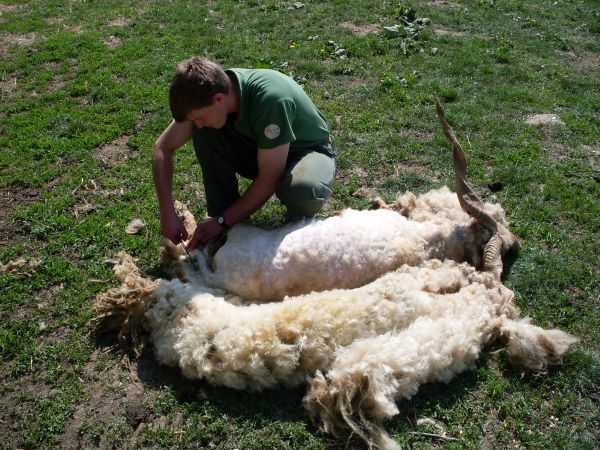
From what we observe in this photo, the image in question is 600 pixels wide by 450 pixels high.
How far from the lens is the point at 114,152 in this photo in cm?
611

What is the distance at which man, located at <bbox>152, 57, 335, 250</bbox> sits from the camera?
3.65 meters

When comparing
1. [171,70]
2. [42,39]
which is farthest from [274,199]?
[42,39]

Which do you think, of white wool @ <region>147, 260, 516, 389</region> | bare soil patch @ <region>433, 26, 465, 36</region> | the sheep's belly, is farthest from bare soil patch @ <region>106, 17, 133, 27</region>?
white wool @ <region>147, 260, 516, 389</region>

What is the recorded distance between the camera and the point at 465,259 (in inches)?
171

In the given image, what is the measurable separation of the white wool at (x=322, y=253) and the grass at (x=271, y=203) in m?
0.73

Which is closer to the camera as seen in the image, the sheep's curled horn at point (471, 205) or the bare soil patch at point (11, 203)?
the sheep's curled horn at point (471, 205)

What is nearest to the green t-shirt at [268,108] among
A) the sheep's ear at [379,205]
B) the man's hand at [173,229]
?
the man's hand at [173,229]

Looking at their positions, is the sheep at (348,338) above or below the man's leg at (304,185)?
below

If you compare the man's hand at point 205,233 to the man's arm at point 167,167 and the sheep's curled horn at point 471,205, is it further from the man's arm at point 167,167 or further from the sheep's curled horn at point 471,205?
the sheep's curled horn at point 471,205

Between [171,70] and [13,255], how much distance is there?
4078 millimetres

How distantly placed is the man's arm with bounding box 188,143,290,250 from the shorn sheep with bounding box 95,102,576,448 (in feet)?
0.40

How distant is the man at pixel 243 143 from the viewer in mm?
3650

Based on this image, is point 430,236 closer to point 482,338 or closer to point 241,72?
point 482,338

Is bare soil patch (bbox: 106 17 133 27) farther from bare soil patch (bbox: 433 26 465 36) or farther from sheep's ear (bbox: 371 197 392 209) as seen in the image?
sheep's ear (bbox: 371 197 392 209)
